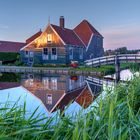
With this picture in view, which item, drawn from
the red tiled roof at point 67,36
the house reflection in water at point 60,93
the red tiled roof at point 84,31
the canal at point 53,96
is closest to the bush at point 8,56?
the red tiled roof at point 67,36

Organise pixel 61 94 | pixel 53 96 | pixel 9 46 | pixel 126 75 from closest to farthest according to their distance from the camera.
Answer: pixel 53 96 < pixel 61 94 < pixel 126 75 < pixel 9 46

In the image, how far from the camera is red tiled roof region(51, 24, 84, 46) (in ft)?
100

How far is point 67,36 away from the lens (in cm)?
3195

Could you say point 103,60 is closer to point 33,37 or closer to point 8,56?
point 8,56

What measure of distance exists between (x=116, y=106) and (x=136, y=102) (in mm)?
1547

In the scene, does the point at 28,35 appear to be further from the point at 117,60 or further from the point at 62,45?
the point at 117,60

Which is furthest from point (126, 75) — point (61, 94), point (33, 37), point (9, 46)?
point (9, 46)

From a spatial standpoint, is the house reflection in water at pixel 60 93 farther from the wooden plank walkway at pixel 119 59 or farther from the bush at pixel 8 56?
the bush at pixel 8 56

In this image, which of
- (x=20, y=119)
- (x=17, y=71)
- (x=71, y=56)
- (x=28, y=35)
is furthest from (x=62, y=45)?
(x=20, y=119)

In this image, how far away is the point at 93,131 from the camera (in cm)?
324

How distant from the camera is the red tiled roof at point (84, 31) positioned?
3567cm

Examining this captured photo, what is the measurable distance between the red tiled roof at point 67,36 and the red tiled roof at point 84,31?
4.63ft

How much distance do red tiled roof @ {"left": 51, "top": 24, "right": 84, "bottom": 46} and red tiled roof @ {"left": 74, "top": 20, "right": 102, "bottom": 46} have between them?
1411 millimetres

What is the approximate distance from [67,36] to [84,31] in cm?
531
